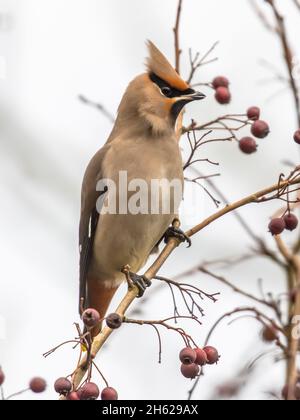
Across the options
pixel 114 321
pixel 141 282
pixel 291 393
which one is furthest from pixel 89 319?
pixel 141 282

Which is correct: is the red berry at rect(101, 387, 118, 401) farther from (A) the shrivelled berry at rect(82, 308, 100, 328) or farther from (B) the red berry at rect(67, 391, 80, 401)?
(A) the shrivelled berry at rect(82, 308, 100, 328)

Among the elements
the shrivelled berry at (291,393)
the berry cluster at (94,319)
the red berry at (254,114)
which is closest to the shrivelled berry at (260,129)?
the red berry at (254,114)

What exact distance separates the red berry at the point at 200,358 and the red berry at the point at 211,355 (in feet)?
0.22

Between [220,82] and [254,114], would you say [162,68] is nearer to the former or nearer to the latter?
[220,82]

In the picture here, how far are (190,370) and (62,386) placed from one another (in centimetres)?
60

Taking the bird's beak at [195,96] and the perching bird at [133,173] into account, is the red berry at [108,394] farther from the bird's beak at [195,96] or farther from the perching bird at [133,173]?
the bird's beak at [195,96]

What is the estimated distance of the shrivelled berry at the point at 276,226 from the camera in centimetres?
371

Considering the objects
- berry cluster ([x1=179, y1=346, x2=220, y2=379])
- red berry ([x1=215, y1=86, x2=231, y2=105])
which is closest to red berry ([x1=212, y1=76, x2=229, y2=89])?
red berry ([x1=215, y1=86, x2=231, y2=105])

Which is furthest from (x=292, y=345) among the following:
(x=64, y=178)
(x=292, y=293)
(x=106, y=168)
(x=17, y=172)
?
(x=17, y=172)

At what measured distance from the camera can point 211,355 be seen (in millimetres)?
3553

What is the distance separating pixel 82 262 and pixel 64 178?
4.42 feet

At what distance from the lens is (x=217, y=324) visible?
11.9 feet

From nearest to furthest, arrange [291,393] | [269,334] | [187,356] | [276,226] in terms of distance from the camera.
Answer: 1. [291,393]
2. [187,356]
3. [269,334]
4. [276,226]

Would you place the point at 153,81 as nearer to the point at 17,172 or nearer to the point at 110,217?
the point at 110,217
